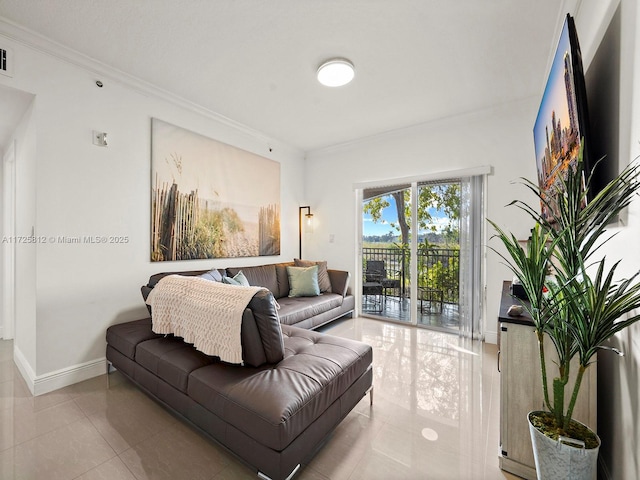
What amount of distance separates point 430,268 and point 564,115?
258cm

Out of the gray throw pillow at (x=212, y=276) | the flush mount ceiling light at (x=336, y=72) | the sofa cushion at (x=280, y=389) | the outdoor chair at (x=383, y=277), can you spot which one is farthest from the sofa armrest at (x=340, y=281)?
the flush mount ceiling light at (x=336, y=72)

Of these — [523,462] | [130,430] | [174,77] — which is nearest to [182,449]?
[130,430]

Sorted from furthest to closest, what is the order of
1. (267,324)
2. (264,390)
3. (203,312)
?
(203,312)
(267,324)
(264,390)

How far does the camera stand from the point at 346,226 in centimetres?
452

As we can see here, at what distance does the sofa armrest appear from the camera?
13.6 ft

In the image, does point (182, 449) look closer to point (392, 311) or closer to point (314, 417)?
point (314, 417)

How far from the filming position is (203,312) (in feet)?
5.77

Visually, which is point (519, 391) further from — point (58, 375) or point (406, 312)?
point (58, 375)

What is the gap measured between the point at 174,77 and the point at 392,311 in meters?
4.01

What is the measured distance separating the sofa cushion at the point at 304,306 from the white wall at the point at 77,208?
1413mm

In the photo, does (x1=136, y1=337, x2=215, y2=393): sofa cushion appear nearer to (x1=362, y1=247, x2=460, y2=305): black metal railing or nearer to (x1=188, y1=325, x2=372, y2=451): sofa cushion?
(x1=188, y1=325, x2=372, y2=451): sofa cushion

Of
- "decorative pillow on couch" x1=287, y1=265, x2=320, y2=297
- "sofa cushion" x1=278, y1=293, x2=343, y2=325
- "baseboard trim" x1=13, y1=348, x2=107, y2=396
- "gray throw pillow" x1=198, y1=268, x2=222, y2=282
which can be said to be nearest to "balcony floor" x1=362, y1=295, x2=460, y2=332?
"sofa cushion" x1=278, y1=293, x2=343, y2=325

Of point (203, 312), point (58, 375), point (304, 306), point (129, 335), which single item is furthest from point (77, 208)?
point (304, 306)

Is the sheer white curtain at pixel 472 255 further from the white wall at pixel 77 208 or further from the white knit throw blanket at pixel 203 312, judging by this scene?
the white wall at pixel 77 208
